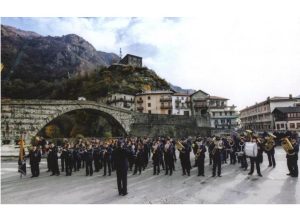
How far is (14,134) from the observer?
91.9 feet

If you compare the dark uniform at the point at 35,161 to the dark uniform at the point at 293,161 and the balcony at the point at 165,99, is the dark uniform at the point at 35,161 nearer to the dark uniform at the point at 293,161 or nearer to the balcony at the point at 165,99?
the dark uniform at the point at 293,161

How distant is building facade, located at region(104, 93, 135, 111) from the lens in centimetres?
6238

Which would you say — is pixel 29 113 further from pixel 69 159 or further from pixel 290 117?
pixel 290 117

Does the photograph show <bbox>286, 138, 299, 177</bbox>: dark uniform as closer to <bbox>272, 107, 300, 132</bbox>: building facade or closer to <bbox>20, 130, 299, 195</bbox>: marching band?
<bbox>20, 130, 299, 195</bbox>: marching band

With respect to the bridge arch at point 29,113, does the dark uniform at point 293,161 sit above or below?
below

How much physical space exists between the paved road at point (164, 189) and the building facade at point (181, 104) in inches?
2152

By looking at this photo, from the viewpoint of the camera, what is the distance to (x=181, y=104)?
67.3 m

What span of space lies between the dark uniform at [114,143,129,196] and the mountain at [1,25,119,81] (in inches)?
2262

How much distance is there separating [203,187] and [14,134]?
79.9 ft

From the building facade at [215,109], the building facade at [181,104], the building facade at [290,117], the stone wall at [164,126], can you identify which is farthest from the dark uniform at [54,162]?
the building facade at [215,109]

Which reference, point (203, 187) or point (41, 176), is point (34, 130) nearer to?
point (41, 176)

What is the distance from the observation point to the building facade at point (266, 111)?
60562 millimetres

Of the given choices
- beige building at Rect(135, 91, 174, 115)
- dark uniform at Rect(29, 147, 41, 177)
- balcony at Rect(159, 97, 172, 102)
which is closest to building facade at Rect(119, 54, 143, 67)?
beige building at Rect(135, 91, 174, 115)

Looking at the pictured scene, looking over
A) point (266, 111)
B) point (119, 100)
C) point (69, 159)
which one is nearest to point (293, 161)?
point (69, 159)
